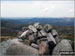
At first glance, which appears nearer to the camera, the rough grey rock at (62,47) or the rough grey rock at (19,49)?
the rough grey rock at (62,47)

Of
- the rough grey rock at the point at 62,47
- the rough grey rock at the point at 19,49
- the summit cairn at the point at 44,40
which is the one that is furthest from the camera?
the rough grey rock at the point at 19,49

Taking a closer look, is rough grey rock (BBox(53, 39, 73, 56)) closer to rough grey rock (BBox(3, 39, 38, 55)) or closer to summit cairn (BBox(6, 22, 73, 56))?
summit cairn (BBox(6, 22, 73, 56))

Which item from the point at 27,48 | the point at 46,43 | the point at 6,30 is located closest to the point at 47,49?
the point at 46,43

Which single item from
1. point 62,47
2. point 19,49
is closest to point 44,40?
point 62,47

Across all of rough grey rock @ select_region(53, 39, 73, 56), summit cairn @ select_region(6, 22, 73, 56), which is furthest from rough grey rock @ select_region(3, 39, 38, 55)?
rough grey rock @ select_region(53, 39, 73, 56)

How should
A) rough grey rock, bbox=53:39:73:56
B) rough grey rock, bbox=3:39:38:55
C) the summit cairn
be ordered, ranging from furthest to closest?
rough grey rock, bbox=3:39:38:55, the summit cairn, rough grey rock, bbox=53:39:73:56

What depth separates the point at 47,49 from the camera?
538 centimetres

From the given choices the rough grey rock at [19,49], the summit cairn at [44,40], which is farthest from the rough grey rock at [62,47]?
the rough grey rock at [19,49]

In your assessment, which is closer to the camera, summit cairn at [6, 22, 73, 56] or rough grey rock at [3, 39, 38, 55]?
summit cairn at [6, 22, 73, 56]

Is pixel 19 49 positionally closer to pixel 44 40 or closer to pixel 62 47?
pixel 44 40

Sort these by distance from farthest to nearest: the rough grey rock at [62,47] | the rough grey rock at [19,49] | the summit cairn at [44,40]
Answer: the rough grey rock at [19,49]
the summit cairn at [44,40]
the rough grey rock at [62,47]

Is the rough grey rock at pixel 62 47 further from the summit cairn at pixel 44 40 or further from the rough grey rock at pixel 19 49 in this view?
the rough grey rock at pixel 19 49

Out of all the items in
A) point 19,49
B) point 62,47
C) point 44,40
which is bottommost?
point 19,49

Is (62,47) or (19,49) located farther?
(19,49)
